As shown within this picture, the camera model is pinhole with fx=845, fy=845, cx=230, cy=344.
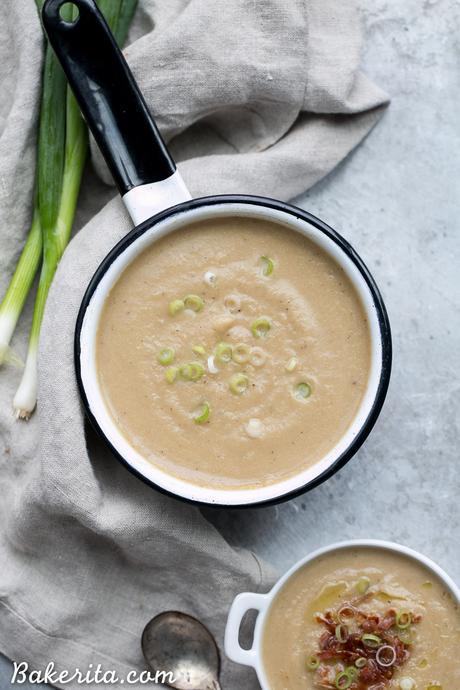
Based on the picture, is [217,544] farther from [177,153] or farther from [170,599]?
[177,153]

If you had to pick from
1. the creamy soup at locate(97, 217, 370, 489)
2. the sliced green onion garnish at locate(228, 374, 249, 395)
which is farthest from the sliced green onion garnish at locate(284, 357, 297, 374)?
the sliced green onion garnish at locate(228, 374, 249, 395)

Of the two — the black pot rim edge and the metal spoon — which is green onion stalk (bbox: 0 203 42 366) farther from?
the metal spoon

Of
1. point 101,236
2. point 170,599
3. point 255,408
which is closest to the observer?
point 255,408

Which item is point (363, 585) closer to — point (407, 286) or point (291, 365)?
point (291, 365)

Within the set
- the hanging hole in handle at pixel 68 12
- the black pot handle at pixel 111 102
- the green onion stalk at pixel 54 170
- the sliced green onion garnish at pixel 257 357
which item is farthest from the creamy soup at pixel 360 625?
the hanging hole in handle at pixel 68 12

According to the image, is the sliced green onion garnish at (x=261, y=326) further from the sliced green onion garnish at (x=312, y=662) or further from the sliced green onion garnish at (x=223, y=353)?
the sliced green onion garnish at (x=312, y=662)

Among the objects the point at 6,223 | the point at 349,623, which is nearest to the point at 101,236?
the point at 6,223

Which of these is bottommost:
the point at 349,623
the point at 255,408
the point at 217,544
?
the point at 349,623
